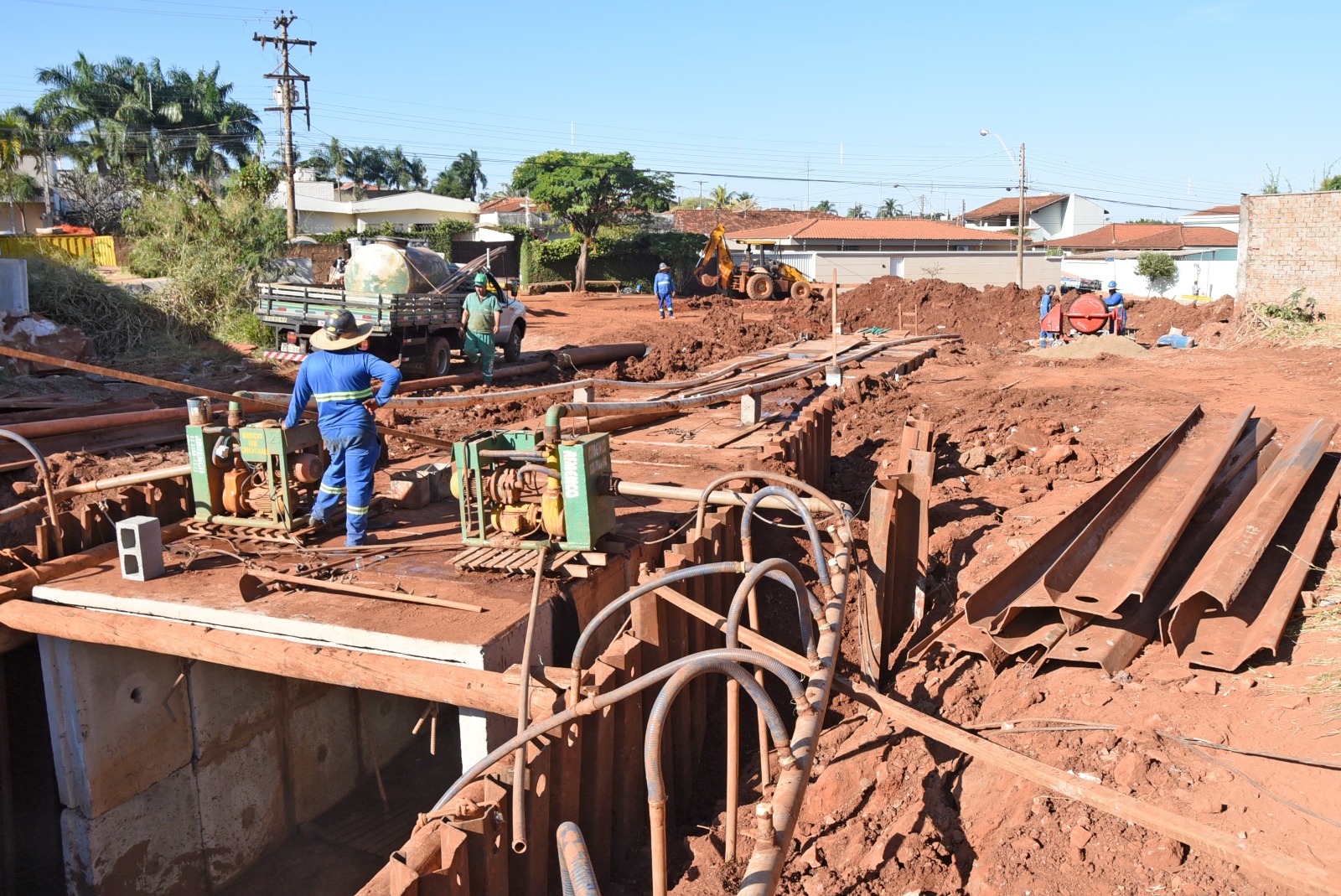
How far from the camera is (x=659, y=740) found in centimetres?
285

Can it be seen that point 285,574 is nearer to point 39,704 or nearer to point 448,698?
point 448,698

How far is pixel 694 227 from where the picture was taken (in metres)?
53.5

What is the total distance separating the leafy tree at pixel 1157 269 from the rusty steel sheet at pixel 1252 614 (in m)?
36.1

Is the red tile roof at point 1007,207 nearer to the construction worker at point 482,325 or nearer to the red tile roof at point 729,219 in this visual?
the red tile roof at point 729,219

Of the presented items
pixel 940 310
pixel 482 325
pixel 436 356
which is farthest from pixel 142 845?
pixel 940 310

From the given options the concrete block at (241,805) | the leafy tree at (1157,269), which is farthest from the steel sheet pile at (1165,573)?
the leafy tree at (1157,269)

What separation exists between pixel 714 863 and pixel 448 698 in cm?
163

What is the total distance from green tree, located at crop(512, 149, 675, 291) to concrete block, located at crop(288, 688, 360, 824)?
31351 mm

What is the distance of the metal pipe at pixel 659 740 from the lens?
2785mm

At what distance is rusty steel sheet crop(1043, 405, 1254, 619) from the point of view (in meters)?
5.03

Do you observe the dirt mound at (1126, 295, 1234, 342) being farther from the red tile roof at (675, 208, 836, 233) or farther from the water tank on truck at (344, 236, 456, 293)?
the red tile roof at (675, 208, 836, 233)

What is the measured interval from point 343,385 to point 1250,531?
5677 mm

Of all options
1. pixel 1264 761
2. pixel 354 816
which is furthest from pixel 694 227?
pixel 1264 761

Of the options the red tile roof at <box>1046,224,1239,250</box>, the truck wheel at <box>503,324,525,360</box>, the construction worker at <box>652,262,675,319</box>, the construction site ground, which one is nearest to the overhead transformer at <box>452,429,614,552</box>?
the construction site ground
